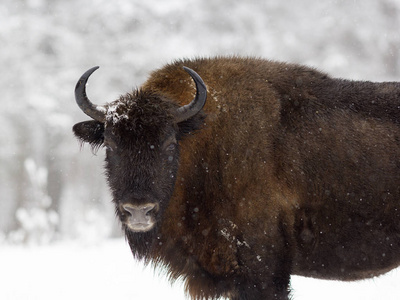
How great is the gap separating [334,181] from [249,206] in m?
1.04

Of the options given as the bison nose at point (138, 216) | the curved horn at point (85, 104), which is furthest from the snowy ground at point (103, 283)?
the curved horn at point (85, 104)

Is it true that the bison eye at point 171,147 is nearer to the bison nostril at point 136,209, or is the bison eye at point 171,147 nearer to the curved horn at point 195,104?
the curved horn at point 195,104

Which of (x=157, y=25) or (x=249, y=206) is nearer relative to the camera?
(x=249, y=206)

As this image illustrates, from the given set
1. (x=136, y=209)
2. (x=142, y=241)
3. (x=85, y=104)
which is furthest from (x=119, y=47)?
(x=136, y=209)

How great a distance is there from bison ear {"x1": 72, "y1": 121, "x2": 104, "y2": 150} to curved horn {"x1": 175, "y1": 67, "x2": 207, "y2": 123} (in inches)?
38.6

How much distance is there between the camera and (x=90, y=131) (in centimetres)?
592

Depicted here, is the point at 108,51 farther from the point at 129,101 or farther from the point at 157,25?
the point at 129,101

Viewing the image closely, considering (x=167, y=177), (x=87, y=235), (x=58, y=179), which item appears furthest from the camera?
(x=58, y=179)

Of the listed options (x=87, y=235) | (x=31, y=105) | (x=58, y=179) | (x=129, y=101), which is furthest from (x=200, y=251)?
(x=58, y=179)

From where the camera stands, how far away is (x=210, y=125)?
578cm

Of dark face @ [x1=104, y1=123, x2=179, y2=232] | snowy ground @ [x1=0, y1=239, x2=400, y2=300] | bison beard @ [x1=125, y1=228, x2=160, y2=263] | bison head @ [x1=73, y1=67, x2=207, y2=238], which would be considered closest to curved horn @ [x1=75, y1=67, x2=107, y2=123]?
bison head @ [x1=73, y1=67, x2=207, y2=238]

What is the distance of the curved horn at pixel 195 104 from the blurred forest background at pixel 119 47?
53.8 feet

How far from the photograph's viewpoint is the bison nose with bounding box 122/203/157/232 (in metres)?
4.96

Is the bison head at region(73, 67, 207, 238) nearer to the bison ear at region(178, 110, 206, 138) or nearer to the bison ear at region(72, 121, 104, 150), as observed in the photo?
the bison ear at region(178, 110, 206, 138)
